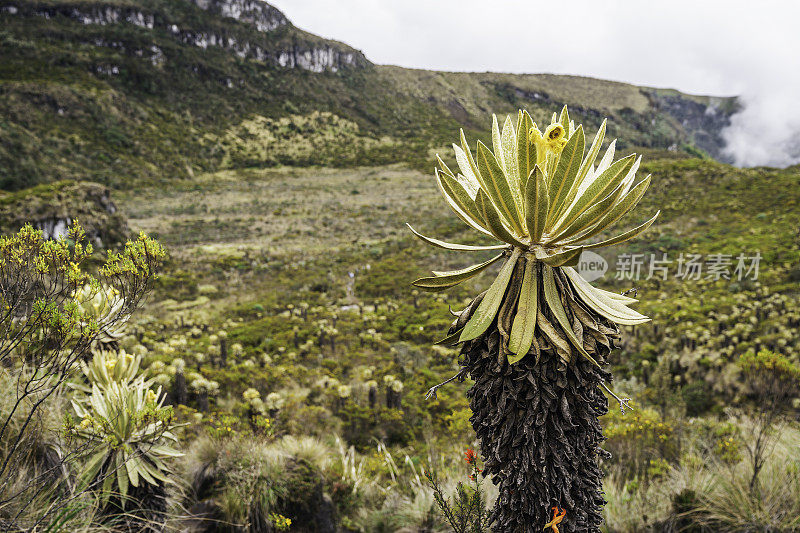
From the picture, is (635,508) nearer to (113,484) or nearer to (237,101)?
(113,484)

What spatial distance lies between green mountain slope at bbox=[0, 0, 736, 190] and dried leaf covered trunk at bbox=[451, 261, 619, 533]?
35151mm

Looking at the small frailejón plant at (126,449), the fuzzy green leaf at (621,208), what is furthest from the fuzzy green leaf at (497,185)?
the small frailejón plant at (126,449)

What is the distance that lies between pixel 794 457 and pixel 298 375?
265 inches

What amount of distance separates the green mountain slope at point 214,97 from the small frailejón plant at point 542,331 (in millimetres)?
35070

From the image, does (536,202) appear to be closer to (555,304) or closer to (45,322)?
(555,304)

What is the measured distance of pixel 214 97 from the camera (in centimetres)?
6894

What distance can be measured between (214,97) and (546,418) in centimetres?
8063

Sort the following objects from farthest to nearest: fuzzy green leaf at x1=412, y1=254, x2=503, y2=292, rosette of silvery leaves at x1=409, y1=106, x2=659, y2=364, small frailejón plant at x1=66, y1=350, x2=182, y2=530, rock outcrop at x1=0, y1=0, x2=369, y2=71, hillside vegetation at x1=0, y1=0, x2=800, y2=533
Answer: rock outcrop at x1=0, y1=0, x2=369, y2=71 < hillside vegetation at x1=0, y1=0, x2=800, y2=533 < small frailejón plant at x1=66, y1=350, x2=182, y2=530 < fuzzy green leaf at x1=412, y1=254, x2=503, y2=292 < rosette of silvery leaves at x1=409, y1=106, x2=659, y2=364

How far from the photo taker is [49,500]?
2.59 metres

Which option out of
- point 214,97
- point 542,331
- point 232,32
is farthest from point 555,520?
point 232,32

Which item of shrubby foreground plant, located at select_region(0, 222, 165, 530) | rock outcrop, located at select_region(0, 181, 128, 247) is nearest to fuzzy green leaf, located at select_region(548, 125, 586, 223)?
shrubby foreground plant, located at select_region(0, 222, 165, 530)

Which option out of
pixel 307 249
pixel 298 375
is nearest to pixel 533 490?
pixel 298 375

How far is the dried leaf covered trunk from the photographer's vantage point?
4.11 feet

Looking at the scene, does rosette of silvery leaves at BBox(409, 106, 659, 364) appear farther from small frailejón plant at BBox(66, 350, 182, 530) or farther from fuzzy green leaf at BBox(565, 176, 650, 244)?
small frailejón plant at BBox(66, 350, 182, 530)
